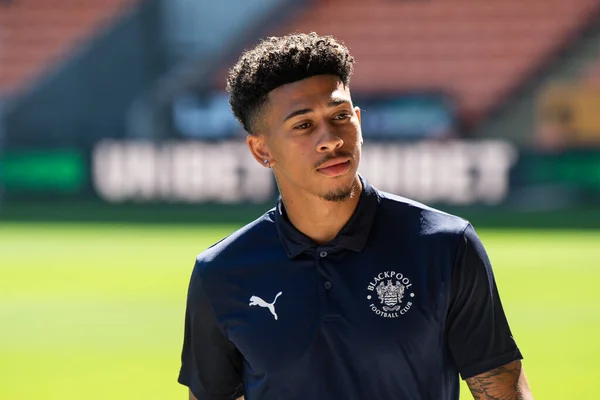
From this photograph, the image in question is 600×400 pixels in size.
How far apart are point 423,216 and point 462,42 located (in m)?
17.7

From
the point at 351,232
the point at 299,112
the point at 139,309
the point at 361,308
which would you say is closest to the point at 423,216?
the point at 351,232

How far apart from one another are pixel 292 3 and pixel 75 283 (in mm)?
11548

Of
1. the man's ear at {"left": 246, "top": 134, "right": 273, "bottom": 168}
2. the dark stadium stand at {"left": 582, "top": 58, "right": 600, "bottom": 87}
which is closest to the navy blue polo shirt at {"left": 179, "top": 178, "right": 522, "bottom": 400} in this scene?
the man's ear at {"left": 246, "top": 134, "right": 273, "bottom": 168}

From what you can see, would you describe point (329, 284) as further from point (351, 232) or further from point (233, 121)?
point (233, 121)

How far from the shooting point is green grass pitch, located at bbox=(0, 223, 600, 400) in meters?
6.21

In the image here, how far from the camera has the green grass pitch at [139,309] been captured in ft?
20.4

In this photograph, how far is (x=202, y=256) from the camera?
8.54 feet

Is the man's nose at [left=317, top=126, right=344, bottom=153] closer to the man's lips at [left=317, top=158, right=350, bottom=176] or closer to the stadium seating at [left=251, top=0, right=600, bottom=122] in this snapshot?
the man's lips at [left=317, top=158, right=350, bottom=176]

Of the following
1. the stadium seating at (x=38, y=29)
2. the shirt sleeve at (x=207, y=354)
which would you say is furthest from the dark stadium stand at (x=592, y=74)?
the shirt sleeve at (x=207, y=354)

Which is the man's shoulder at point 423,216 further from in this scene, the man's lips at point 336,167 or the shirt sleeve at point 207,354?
the shirt sleeve at point 207,354

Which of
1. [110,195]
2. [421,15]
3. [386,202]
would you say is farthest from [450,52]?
[386,202]

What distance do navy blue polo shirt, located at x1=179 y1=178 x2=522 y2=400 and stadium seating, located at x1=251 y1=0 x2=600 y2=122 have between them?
16.9 m

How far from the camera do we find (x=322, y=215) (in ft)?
8.49

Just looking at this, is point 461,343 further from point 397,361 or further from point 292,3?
point 292,3
